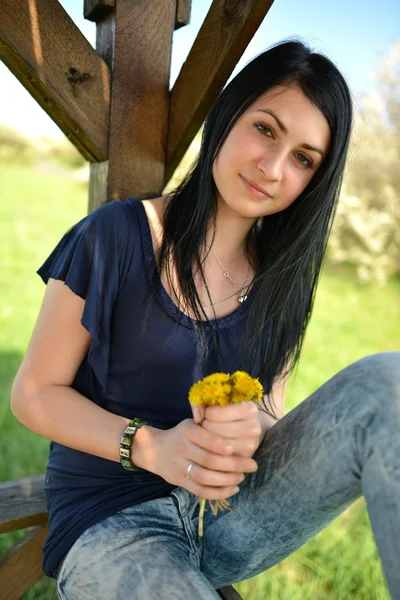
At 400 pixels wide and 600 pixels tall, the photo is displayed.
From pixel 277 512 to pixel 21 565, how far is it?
105 cm

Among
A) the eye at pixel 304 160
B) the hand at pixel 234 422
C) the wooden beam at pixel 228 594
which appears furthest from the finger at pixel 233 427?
the eye at pixel 304 160

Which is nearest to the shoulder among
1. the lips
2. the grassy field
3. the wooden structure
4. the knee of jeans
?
the wooden structure

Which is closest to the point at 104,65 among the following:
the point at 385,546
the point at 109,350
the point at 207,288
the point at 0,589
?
the point at 207,288

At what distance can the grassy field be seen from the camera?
8.71 ft

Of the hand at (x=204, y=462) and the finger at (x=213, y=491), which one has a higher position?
the hand at (x=204, y=462)

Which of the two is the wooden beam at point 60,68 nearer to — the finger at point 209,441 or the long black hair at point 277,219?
the long black hair at point 277,219

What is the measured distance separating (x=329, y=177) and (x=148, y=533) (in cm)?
114

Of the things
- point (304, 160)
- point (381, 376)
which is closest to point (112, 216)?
point (304, 160)

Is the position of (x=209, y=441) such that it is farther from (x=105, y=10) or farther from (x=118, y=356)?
(x=105, y=10)

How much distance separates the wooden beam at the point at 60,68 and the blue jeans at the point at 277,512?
1.07 meters

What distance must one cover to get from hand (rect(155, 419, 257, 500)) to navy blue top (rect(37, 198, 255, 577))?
1.05 ft

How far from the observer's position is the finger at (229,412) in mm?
1223

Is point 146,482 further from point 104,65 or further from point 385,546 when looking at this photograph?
point 104,65

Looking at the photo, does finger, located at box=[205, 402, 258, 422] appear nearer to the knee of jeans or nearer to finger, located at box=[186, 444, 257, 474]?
finger, located at box=[186, 444, 257, 474]
